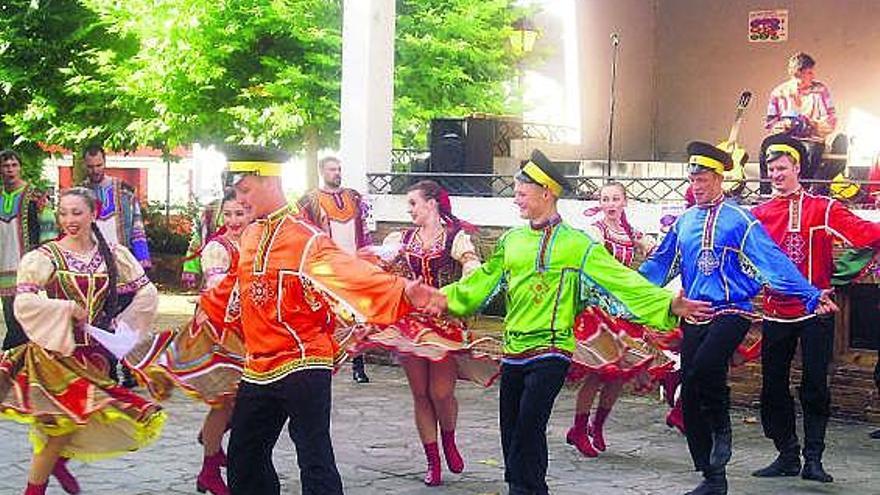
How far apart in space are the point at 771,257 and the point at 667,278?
72 centimetres

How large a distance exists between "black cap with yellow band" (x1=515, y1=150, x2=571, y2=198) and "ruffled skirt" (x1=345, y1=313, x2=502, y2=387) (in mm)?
1485

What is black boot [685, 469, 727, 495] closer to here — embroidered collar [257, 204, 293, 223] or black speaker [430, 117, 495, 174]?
embroidered collar [257, 204, 293, 223]

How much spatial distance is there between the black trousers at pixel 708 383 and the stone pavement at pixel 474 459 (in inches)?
21.7

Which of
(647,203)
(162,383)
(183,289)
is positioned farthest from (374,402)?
(183,289)

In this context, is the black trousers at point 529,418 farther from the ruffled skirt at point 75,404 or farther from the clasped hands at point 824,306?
the clasped hands at point 824,306

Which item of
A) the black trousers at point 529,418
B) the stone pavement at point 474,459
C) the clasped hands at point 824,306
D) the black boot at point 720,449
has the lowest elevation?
the stone pavement at point 474,459

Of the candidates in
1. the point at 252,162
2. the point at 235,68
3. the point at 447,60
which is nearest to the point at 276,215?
the point at 252,162

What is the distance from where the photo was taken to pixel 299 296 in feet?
22.6

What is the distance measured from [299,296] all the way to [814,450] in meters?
4.17

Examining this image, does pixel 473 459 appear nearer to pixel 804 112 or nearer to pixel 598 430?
pixel 598 430

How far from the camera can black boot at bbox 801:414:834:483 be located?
9.51 metres

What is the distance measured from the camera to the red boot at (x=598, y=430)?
1047cm

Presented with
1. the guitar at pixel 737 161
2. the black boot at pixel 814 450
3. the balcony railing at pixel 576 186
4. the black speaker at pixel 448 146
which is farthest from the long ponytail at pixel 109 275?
the black speaker at pixel 448 146

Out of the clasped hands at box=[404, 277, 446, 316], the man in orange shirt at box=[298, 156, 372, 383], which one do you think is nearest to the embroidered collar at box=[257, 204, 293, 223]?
the clasped hands at box=[404, 277, 446, 316]
